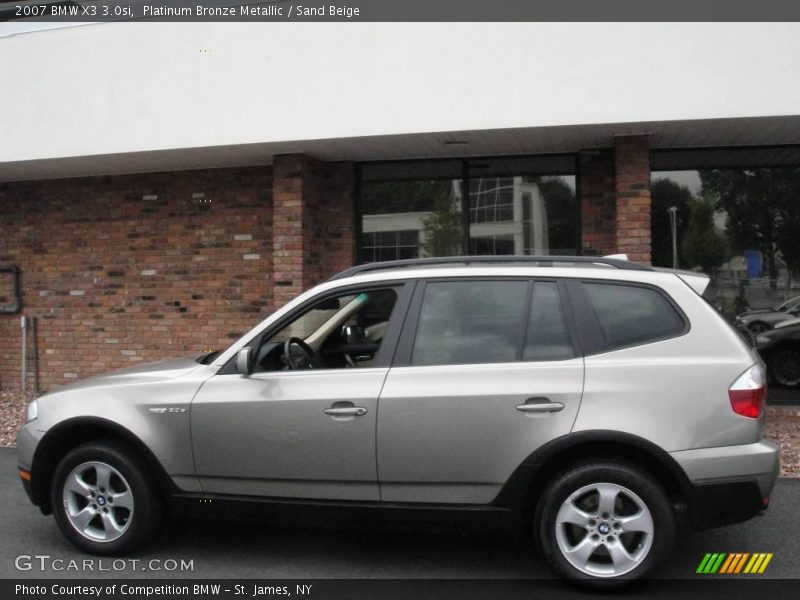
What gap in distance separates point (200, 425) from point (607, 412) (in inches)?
88.3

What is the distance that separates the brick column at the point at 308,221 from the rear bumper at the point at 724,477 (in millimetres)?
5757

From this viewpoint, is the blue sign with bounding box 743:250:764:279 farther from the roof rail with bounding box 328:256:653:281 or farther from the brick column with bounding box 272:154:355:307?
the roof rail with bounding box 328:256:653:281

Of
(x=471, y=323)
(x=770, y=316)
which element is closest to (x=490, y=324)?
(x=471, y=323)

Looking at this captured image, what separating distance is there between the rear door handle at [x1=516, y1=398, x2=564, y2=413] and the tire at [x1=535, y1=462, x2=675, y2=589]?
0.33 meters

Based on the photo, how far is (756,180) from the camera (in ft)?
29.2

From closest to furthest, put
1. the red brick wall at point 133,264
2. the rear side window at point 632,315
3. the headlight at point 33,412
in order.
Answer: the rear side window at point 632,315, the headlight at point 33,412, the red brick wall at point 133,264

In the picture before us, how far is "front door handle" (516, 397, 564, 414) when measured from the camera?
166 inches

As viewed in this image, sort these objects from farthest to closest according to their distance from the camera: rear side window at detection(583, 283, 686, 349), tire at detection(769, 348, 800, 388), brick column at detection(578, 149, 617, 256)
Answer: brick column at detection(578, 149, 617, 256), tire at detection(769, 348, 800, 388), rear side window at detection(583, 283, 686, 349)

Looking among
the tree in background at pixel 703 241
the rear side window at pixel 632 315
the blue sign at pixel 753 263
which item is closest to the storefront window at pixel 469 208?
the tree in background at pixel 703 241

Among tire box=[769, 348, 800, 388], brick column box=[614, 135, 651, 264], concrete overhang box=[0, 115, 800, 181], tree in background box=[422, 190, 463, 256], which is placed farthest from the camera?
tree in background box=[422, 190, 463, 256]

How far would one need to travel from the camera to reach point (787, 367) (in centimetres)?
880

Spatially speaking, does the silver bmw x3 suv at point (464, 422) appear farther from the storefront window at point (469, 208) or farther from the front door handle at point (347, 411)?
the storefront window at point (469, 208)

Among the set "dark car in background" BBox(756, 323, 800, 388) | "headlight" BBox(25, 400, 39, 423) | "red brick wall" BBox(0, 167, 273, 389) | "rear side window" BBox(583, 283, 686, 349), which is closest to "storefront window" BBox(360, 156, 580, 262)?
"red brick wall" BBox(0, 167, 273, 389)

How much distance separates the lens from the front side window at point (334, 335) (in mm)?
4719
